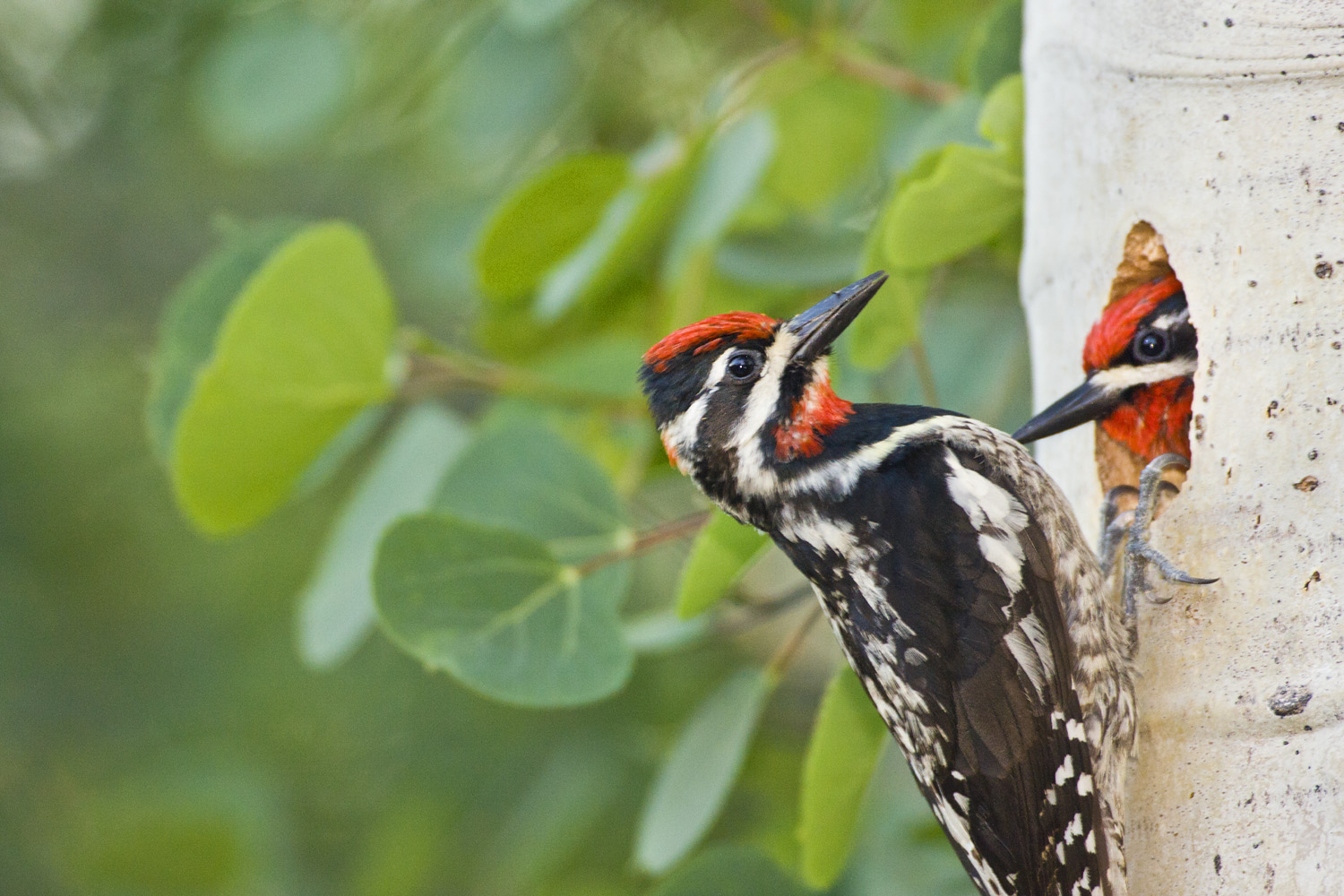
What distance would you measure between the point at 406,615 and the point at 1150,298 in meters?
1.15

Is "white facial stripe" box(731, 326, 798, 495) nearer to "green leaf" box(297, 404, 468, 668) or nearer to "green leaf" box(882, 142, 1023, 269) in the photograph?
"green leaf" box(882, 142, 1023, 269)

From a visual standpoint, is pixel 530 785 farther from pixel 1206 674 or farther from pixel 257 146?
pixel 1206 674

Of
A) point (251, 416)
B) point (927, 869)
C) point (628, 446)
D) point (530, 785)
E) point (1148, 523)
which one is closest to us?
point (1148, 523)

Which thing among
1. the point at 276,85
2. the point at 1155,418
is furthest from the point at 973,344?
the point at 276,85

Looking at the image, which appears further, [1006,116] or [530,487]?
[530,487]

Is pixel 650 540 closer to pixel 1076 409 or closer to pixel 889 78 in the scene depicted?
pixel 1076 409

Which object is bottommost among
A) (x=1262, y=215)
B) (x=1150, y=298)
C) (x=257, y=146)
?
(x=1150, y=298)

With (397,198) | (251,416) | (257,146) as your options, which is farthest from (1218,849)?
(397,198)

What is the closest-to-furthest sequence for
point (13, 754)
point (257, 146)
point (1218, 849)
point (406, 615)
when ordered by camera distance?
point (1218, 849) → point (406, 615) → point (257, 146) → point (13, 754)

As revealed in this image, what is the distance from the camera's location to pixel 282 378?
2152 millimetres

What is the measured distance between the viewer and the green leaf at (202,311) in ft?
7.63

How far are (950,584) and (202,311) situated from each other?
1395 millimetres

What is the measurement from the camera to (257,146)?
2955mm

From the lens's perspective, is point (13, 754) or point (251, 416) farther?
point (13, 754)
